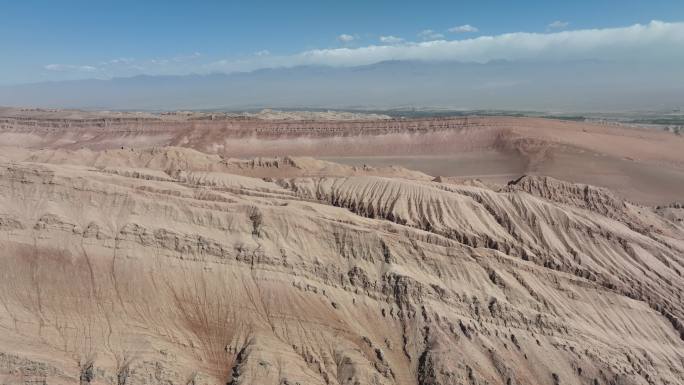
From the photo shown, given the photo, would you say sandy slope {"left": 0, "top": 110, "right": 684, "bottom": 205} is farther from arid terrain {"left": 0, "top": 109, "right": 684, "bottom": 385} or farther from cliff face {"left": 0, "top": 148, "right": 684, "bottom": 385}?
cliff face {"left": 0, "top": 148, "right": 684, "bottom": 385}

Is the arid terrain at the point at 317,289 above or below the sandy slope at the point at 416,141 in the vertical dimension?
below

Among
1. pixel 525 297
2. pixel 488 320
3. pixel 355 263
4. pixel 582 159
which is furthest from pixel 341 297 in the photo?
pixel 582 159

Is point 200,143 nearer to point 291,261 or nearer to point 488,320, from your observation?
point 291,261

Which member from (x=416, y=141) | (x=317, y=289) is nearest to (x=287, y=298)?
(x=317, y=289)

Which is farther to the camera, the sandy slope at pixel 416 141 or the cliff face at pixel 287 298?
the sandy slope at pixel 416 141

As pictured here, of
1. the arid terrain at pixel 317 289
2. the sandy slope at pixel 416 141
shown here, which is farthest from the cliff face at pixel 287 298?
the sandy slope at pixel 416 141

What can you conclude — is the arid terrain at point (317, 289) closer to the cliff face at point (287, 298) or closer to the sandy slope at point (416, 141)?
the cliff face at point (287, 298)

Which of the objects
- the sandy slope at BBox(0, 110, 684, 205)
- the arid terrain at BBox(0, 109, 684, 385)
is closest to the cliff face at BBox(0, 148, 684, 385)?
the arid terrain at BBox(0, 109, 684, 385)
